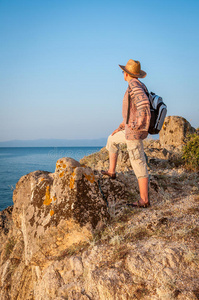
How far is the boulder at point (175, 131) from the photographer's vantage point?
42.0ft

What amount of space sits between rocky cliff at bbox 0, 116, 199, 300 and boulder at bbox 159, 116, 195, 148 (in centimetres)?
678

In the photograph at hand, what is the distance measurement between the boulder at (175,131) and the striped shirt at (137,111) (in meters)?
8.30

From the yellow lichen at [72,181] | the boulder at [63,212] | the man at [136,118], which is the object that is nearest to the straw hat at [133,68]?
the man at [136,118]

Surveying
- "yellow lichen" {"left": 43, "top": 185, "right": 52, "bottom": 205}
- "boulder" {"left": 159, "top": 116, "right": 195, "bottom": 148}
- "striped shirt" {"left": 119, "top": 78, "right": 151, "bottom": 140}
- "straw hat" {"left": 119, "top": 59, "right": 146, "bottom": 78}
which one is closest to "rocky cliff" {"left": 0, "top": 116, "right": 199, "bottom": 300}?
"yellow lichen" {"left": 43, "top": 185, "right": 52, "bottom": 205}

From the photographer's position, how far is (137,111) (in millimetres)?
4812

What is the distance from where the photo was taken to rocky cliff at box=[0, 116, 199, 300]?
3.29m

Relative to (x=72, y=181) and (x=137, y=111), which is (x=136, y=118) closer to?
(x=137, y=111)

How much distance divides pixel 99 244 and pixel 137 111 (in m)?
2.66

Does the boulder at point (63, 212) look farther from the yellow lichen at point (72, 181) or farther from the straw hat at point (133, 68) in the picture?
the straw hat at point (133, 68)

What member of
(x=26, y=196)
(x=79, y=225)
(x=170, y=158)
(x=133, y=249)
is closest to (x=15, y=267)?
(x=26, y=196)

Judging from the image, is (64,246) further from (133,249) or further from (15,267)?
(15,267)

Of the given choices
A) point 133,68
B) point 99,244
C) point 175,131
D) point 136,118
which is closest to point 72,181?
point 99,244

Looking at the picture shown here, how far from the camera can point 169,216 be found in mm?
4777

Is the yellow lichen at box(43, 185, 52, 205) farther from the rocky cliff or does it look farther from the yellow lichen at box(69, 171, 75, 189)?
the yellow lichen at box(69, 171, 75, 189)
